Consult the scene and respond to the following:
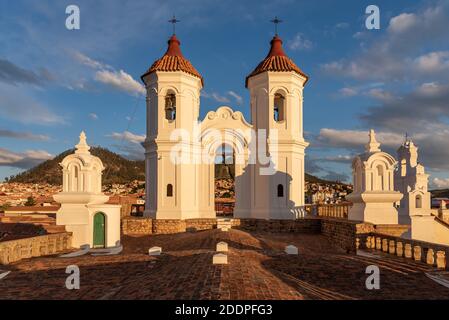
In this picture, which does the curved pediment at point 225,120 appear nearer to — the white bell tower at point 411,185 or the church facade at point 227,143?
the church facade at point 227,143

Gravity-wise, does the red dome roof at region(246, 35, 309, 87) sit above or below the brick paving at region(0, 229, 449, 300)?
above

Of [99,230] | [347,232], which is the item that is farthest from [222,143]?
[347,232]

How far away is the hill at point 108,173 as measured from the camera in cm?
9756

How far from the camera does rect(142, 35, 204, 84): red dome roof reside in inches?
903

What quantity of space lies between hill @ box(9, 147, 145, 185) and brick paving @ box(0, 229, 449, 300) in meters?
85.8

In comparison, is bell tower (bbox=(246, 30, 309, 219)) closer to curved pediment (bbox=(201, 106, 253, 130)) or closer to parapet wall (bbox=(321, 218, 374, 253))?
curved pediment (bbox=(201, 106, 253, 130))

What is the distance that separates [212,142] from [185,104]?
10.2 feet

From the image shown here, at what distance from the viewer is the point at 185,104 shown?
23.1m

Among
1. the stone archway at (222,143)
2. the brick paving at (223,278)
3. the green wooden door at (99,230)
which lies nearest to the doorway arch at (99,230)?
the green wooden door at (99,230)

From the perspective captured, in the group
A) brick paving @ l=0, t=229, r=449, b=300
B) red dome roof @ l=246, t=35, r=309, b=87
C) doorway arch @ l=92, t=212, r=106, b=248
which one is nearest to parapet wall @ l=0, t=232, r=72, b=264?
brick paving @ l=0, t=229, r=449, b=300

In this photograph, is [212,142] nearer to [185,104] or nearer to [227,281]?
[185,104]

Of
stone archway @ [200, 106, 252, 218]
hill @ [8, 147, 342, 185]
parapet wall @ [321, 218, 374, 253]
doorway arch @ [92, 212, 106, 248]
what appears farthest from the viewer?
hill @ [8, 147, 342, 185]
